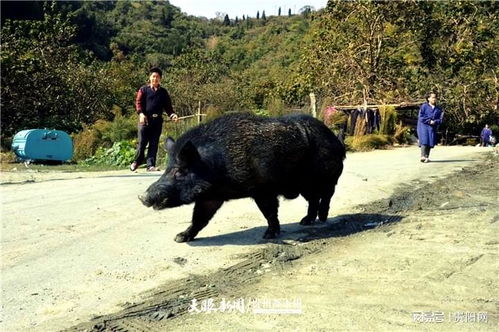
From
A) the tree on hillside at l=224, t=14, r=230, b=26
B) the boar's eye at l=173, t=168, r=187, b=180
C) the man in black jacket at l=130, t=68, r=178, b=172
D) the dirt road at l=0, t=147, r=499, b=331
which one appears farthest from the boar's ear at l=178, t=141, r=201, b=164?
the tree on hillside at l=224, t=14, r=230, b=26

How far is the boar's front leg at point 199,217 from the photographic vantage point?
218 inches

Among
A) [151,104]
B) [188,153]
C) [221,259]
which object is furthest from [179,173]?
[151,104]

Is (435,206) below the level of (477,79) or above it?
below

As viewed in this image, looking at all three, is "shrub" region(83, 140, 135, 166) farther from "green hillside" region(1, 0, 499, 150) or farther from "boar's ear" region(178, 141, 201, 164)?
"boar's ear" region(178, 141, 201, 164)

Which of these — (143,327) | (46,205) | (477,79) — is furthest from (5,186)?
(477,79)

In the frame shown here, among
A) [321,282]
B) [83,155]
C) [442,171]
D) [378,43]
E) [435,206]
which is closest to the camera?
[321,282]

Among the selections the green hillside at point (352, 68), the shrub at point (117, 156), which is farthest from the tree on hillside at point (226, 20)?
the shrub at point (117, 156)

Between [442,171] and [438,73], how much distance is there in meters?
14.9

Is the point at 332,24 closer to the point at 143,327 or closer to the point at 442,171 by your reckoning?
the point at 442,171

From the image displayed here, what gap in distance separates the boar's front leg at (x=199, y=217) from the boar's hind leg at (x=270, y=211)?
44cm

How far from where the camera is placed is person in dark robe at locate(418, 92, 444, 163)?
1278 cm

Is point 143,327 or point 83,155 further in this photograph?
point 83,155

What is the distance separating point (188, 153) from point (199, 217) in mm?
717

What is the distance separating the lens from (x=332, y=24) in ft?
79.6
